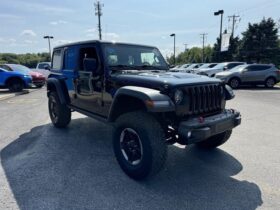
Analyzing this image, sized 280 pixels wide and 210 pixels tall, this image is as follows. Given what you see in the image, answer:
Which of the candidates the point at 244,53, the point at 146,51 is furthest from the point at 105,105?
the point at 244,53

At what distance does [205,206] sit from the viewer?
10.4 ft

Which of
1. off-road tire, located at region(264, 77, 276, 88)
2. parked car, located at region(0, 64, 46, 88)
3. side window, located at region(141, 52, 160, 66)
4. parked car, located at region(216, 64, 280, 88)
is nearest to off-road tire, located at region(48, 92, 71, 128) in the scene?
side window, located at region(141, 52, 160, 66)

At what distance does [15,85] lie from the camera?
15.3 metres

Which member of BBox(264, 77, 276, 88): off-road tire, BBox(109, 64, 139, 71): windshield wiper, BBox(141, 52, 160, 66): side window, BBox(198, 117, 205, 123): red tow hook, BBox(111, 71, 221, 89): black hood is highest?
BBox(141, 52, 160, 66): side window

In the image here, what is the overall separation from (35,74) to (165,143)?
16.2 metres

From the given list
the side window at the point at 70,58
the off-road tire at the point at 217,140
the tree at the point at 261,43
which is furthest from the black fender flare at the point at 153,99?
the tree at the point at 261,43

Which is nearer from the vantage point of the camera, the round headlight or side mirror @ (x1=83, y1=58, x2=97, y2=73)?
the round headlight

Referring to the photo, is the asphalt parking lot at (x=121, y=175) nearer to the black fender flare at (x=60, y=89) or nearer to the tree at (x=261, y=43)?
the black fender flare at (x=60, y=89)

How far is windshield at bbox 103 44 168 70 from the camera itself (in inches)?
190

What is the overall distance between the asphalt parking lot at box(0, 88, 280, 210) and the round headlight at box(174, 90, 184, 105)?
1.11 m

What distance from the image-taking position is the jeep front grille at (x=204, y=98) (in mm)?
3785

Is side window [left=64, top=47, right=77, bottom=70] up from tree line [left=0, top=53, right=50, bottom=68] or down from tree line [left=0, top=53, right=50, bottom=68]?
up

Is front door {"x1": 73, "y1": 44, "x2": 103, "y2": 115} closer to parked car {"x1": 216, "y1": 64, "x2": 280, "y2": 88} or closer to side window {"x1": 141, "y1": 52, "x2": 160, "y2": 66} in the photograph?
side window {"x1": 141, "y1": 52, "x2": 160, "y2": 66}

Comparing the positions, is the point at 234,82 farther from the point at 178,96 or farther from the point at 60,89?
the point at 178,96
